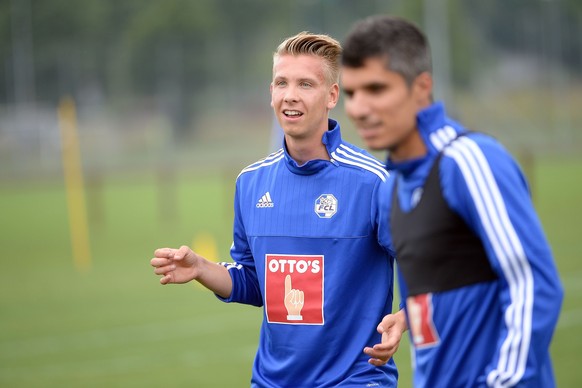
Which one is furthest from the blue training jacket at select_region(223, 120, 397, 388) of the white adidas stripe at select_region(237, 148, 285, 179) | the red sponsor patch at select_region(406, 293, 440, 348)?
the red sponsor patch at select_region(406, 293, 440, 348)

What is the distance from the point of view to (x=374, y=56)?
3.20 metres

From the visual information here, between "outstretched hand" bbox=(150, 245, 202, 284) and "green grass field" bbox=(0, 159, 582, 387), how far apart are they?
5.46m

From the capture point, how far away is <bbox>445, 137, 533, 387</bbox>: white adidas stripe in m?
3.04

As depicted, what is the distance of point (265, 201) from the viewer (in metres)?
5.06

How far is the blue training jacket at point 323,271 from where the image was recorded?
187 inches

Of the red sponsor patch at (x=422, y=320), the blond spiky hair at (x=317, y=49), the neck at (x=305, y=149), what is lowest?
the red sponsor patch at (x=422, y=320)

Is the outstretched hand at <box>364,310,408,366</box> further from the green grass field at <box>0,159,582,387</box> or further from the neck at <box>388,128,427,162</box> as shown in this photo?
the green grass field at <box>0,159,582,387</box>

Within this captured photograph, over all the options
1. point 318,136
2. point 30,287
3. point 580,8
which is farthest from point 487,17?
point 318,136

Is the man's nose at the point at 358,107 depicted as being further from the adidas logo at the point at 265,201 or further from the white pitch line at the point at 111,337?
the white pitch line at the point at 111,337

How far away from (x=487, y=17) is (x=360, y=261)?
147 ft

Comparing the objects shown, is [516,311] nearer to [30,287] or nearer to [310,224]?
[310,224]

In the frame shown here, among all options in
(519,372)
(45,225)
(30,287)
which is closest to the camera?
(519,372)

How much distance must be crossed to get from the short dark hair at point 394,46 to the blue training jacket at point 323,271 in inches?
56.4

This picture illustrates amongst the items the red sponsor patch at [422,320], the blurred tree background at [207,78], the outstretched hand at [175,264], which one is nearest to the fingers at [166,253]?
the outstretched hand at [175,264]
